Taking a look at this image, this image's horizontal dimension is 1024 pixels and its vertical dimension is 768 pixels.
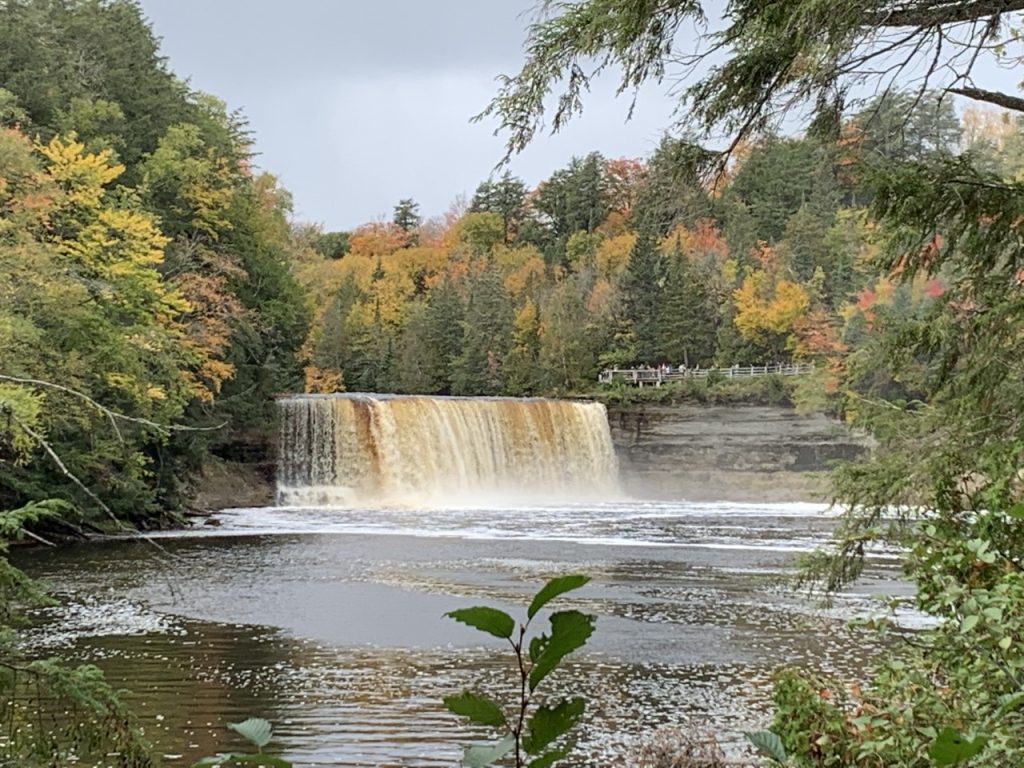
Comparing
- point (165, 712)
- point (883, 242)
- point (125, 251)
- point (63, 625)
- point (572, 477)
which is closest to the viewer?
point (883, 242)

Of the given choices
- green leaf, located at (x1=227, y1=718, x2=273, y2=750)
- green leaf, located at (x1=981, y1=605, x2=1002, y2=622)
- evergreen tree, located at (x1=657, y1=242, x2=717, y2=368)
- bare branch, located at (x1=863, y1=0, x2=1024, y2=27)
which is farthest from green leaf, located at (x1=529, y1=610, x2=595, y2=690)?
evergreen tree, located at (x1=657, y1=242, x2=717, y2=368)

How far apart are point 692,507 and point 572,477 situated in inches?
→ 192

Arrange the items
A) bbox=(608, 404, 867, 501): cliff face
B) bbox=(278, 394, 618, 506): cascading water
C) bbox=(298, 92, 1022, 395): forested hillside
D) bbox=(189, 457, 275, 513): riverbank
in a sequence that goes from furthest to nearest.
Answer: bbox=(298, 92, 1022, 395): forested hillside
bbox=(608, 404, 867, 501): cliff face
bbox=(278, 394, 618, 506): cascading water
bbox=(189, 457, 275, 513): riverbank

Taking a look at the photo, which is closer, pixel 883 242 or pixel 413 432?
pixel 883 242

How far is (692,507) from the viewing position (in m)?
30.1

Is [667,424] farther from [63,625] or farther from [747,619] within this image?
[63,625]

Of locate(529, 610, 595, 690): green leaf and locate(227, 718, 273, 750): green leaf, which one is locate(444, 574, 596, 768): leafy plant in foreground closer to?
locate(529, 610, 595, 690): green leaf

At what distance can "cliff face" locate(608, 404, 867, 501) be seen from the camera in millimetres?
34406

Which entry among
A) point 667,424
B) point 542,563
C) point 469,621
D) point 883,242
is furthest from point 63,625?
point 667,424

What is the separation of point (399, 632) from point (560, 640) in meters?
9.80

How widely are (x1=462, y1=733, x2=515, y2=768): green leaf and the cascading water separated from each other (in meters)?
27.1

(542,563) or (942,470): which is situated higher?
(942,470)

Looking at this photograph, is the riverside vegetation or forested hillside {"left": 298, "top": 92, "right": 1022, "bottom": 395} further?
forested hillside {"left": 298, "top": 92, "right": 1022, "bottom": 395}

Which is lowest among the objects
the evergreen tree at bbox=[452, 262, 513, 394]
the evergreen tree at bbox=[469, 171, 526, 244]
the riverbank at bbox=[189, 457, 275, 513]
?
the riverbank at bbox=[189, 457, 275, 513]
